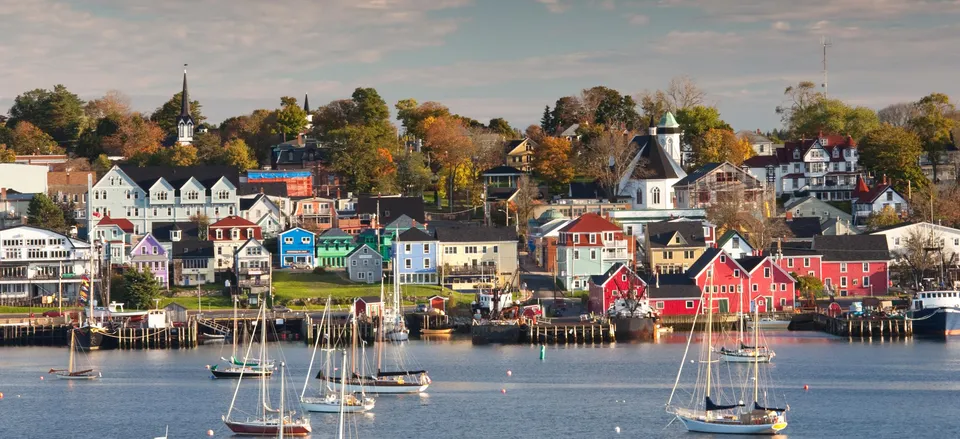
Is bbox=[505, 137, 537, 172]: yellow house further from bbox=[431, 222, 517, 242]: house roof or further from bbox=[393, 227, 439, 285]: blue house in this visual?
bbox=[393, 227, 439, 285]: blue house

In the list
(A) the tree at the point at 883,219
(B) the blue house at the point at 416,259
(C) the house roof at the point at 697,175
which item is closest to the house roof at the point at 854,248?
(A) the tree at the point at 883,219

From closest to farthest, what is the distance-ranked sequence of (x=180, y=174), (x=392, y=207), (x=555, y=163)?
1. (x=392, y=207)
2. (x=180, y=174)
3. (x=555, y=163)

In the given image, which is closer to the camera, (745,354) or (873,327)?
(745,354)

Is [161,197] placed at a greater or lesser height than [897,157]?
lesser

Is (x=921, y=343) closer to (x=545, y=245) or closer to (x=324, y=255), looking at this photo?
(x=545, y=245)

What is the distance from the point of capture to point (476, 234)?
10981cm

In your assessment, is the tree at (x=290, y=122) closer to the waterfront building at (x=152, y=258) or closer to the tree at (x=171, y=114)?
the tree at (x=171, y=114)

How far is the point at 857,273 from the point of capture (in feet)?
346

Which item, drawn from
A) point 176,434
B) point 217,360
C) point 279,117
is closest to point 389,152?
point 279,117

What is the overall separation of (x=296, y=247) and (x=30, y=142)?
153 ft

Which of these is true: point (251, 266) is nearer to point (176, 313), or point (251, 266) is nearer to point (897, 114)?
point (176, 313)

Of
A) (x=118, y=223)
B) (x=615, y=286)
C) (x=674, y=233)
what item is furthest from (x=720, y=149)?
(x=118, y=223)

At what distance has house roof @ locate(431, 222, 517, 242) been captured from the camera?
109125 mm

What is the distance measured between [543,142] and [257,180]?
2352 centimetres
